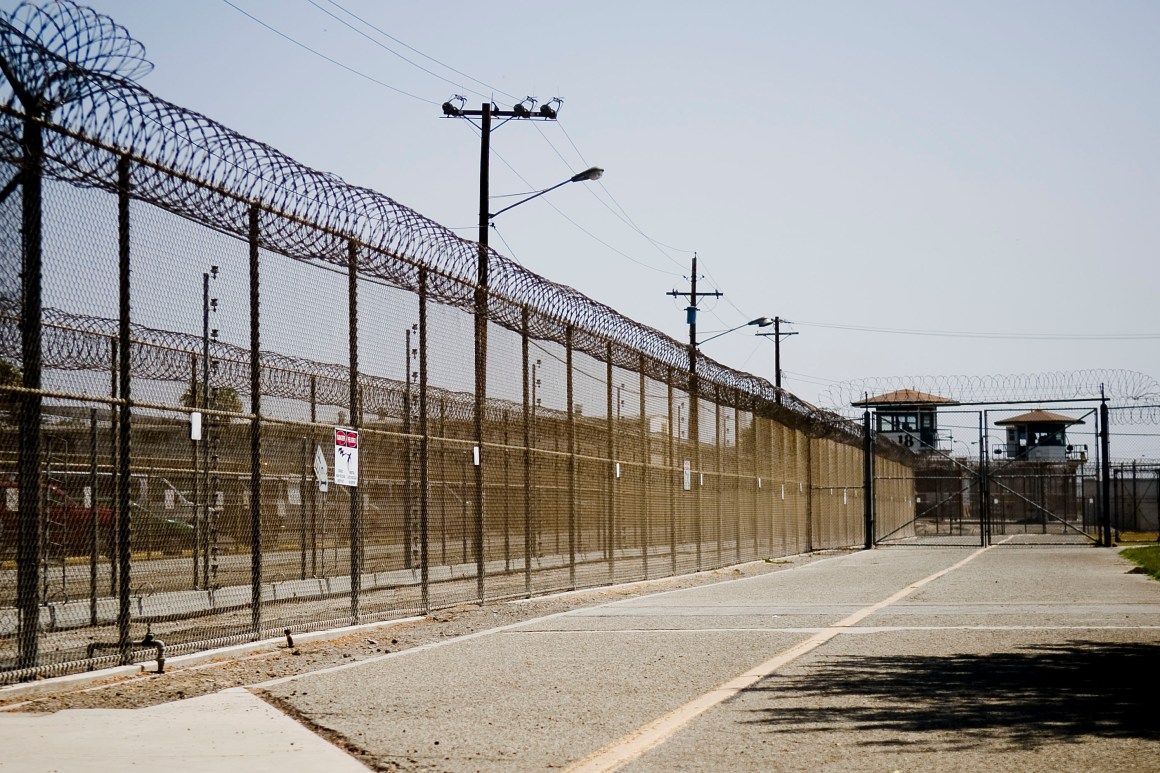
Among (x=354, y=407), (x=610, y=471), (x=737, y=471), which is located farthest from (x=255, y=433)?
(x=737, y=471)

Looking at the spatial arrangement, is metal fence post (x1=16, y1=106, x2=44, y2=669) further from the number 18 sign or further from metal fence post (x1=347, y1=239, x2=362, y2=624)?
metal fence post (x1=347, y1=239, x2=362, y2=624)

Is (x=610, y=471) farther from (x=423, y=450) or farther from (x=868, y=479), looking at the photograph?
(x=868, y=479)

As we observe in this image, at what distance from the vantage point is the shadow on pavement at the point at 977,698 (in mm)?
7906

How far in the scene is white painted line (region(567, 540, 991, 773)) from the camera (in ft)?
23.3

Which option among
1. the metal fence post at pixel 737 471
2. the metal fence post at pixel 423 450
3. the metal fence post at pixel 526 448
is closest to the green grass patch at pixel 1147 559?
the metal fence post at pixel 737 471

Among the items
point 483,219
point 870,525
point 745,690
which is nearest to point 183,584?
point 745,690

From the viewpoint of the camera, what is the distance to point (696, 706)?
888cm

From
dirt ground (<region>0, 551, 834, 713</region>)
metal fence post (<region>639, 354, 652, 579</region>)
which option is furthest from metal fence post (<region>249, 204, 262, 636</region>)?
metal fence post (<region>639, 354, 652, 579</region>)

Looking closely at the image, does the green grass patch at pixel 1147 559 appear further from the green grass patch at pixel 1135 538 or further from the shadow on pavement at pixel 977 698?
the shadow on pavement at pixel 977 698

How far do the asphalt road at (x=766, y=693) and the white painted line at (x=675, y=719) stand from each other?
0.07 ft

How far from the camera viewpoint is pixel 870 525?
4497cm

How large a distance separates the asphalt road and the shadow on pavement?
0.02 meters

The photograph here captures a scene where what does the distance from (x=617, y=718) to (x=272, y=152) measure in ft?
20.6

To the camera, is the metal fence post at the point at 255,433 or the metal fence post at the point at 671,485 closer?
the metal fence post at the point at 255,433
